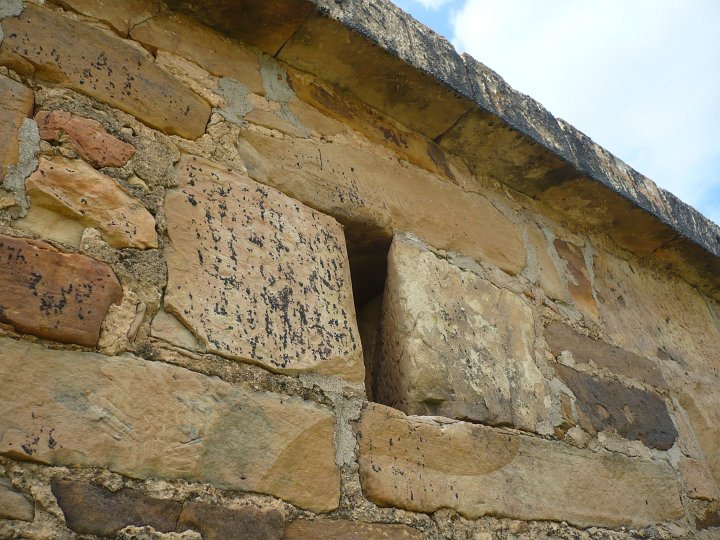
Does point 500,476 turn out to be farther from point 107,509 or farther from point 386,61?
point 386,61

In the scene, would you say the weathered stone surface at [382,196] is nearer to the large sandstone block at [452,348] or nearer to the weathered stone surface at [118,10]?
the large sandstone block at [452,348]

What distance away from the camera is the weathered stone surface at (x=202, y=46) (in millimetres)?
1562

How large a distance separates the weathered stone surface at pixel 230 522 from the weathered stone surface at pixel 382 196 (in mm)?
740

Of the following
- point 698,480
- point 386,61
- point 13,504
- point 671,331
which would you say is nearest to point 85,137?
point 13,504

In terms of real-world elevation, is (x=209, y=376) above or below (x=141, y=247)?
below

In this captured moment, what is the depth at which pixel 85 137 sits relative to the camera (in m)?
1.28

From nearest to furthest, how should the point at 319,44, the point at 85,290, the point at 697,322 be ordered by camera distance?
the point at 85,290 → the point at 319,44 → the point at 697,322

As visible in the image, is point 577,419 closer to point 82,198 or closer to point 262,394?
point 262,394

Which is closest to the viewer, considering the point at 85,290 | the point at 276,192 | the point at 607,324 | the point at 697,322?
the point at 85,290

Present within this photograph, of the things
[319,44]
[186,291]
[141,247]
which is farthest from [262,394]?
[319,44]

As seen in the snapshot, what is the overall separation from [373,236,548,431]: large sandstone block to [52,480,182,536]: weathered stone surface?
0.63 m

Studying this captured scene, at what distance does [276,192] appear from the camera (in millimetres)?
1544

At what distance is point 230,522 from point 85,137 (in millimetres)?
754

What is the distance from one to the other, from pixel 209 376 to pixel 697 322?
2047 mm
